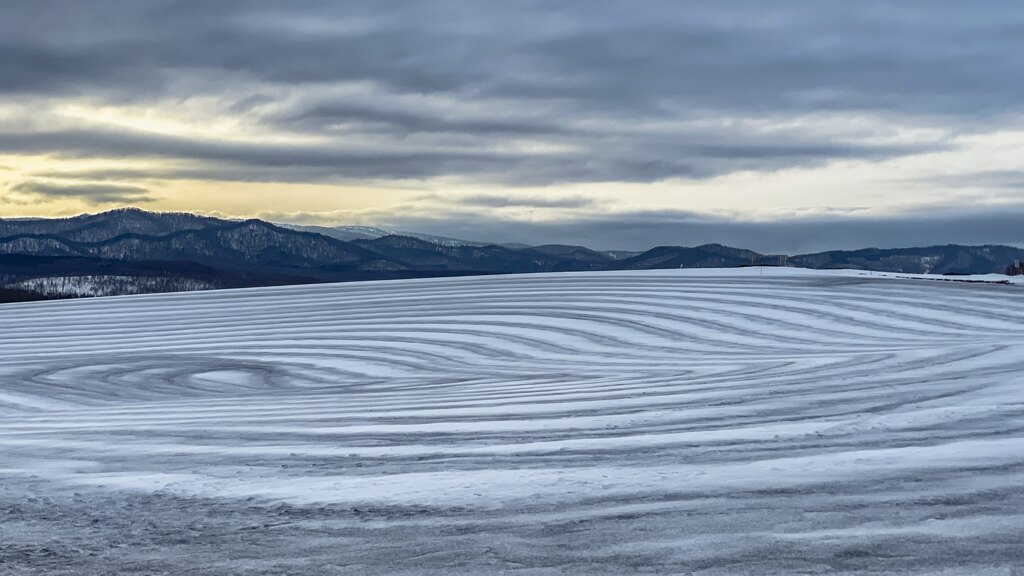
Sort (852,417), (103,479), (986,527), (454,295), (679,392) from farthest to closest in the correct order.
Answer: (454,295), (679,392), (852,417), (103,479), (986,527)

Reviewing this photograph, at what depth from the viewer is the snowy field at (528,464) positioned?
4926 mm

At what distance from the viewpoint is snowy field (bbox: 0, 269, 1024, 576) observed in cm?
493

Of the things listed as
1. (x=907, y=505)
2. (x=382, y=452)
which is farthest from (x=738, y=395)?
(x=907, y=505)

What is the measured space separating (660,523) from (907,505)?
1.35 meters

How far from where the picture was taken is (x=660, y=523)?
5.34 m

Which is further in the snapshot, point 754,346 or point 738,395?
point 754,346

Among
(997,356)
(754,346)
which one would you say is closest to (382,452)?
(997,356)

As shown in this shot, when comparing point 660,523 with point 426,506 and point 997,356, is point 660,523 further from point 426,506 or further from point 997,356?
point 997,356

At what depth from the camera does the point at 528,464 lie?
7188mm

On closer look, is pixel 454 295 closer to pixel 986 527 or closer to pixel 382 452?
pixel 382 452

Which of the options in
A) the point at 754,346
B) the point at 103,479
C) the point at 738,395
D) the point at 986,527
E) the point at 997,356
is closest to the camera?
the point at 986,527

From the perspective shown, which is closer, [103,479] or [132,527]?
[132,527]

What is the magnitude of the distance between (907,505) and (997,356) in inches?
319

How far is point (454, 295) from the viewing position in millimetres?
29594
